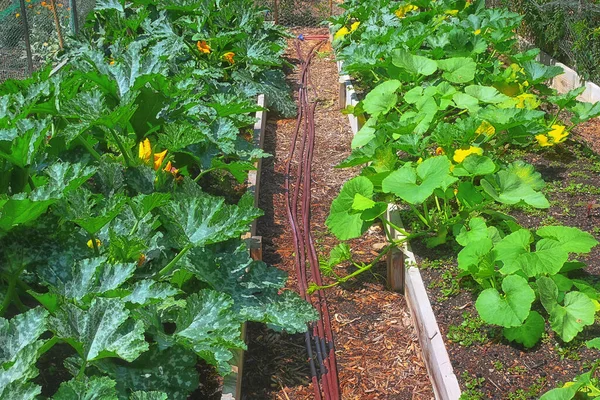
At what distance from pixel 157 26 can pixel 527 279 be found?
4293 millimetres

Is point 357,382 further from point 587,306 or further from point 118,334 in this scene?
point 118,334

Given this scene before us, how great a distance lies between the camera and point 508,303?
9.44 ft

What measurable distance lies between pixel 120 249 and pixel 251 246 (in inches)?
44.5

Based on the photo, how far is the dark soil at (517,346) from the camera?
2.79 metres

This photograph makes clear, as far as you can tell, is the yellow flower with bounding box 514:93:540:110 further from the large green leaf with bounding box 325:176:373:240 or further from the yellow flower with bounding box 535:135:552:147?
the large green leaf with bounding box 325:176:373:240

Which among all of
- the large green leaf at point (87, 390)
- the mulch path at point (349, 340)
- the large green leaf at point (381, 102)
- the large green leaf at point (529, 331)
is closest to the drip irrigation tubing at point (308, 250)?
the mulch path at point (349, 340)

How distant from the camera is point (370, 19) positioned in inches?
272

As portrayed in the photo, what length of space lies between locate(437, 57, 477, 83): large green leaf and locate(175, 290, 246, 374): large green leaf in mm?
3025

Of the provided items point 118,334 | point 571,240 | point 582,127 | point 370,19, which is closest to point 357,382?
point 571,240

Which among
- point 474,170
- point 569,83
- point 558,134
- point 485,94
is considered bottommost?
point 569,83

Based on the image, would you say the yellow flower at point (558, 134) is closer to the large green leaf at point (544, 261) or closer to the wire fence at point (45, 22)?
the large green leaf at point (544, 261)

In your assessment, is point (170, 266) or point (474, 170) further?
point (474, 170)

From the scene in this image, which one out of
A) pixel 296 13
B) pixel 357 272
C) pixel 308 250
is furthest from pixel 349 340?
pixel 296 13

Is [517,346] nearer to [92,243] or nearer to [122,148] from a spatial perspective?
[92,243]
